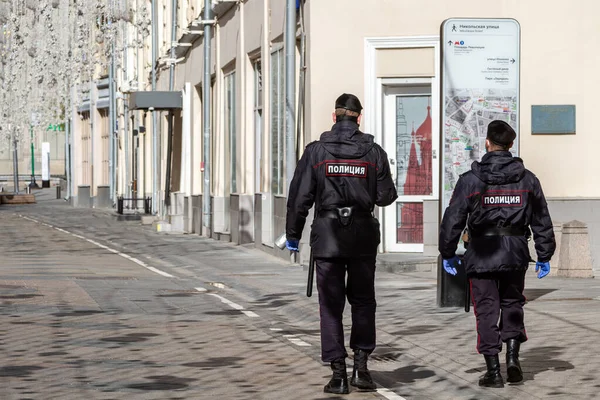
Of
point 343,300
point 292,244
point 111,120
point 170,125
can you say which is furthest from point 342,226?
point 111,120

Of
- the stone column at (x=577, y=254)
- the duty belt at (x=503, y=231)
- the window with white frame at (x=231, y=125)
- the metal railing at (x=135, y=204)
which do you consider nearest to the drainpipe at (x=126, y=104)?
the metal railing at (x=135, y=204)

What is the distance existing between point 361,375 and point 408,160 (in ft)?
40.8

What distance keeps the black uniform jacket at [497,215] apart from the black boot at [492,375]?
59 centimetres

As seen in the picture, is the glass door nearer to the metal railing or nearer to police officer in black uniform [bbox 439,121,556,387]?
police officer in black uniform [bbox 439,121,556,387]

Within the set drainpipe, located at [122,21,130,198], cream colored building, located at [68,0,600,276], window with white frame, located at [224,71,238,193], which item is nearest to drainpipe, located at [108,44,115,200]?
drainpipe, located at [122,21,130,198]

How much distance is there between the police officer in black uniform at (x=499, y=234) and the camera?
29.8 ft

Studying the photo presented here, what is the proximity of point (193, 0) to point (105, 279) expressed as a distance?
56.2ft

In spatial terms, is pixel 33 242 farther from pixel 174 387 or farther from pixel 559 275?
pixel 174 387

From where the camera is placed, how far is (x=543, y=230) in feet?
30.3

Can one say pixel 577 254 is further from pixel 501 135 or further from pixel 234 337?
pixel 501 135

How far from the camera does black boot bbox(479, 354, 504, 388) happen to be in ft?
29.3

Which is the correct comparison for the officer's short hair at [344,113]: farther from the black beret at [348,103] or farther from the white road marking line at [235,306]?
the white road marking line at [235,306]

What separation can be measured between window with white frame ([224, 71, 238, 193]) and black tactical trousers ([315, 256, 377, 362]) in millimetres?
19849

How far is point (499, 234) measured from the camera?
9.15 meters
